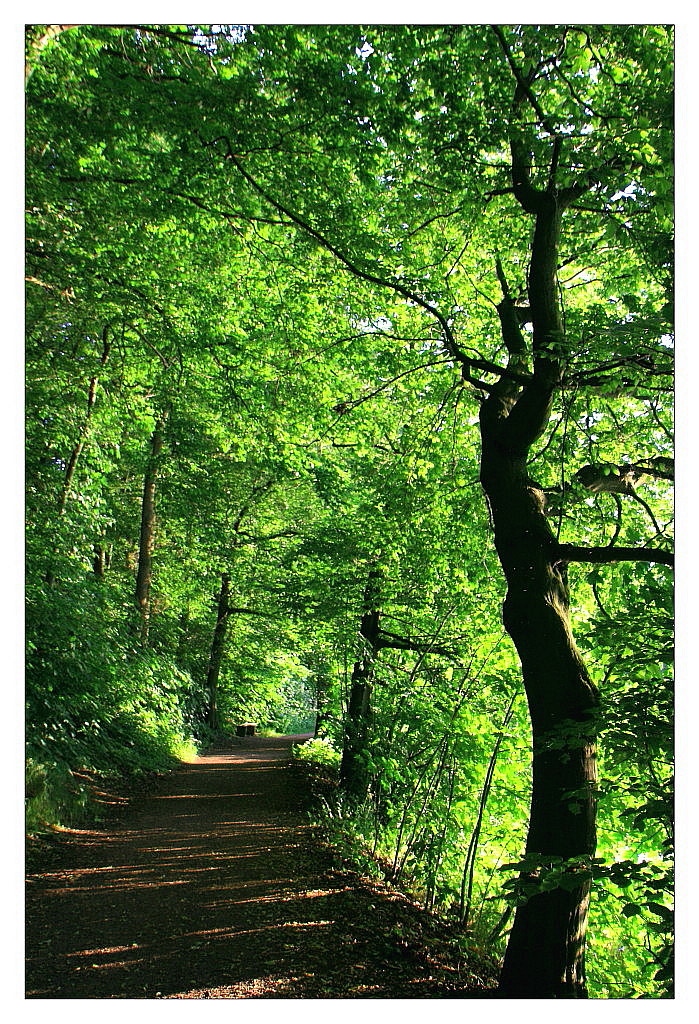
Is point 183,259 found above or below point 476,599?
above

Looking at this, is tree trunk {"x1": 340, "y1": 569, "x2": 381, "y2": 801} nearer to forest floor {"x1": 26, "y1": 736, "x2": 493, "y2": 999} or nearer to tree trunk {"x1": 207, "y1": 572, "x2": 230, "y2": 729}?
forest floor {"x1": 26, "y1": 736, "x2": 493, "y2": 999}

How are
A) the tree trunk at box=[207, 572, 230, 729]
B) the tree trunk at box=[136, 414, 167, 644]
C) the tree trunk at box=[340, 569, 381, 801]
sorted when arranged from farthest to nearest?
the tree trunk at box=[207, 572, 230, 729] < the tree trunk at box=[136, 414, 167, 644] < the tree trunk at box=[340, 569, 381, 801]

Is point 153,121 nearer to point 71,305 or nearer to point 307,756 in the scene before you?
point 71,305

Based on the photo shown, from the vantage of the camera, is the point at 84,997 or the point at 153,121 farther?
the point at 153,121

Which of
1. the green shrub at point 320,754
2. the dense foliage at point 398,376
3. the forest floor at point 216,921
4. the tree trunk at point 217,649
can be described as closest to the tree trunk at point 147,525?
the dense foliage at point 398,376

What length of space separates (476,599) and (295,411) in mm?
2245

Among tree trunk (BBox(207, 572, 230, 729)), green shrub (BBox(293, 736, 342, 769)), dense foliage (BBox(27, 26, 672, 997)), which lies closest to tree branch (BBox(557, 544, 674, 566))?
dense foliage (BBox(27, 26, 672, 997))

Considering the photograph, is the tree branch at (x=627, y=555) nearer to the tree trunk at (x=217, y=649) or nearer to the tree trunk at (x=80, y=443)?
the tree trunk at (x=80, y=443)

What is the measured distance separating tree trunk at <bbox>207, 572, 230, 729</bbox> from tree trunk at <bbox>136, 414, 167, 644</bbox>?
4.03 feet

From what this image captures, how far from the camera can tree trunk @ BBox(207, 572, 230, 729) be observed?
9266 mm

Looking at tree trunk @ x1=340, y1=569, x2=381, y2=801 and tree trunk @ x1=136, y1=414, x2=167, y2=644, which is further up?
tree trunk @ x1=136, y1=414, x2=167, y2=644

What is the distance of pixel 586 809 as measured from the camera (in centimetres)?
233

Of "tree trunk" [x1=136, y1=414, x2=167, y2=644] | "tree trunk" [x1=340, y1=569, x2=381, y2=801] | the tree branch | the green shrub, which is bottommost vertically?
the green shrub
